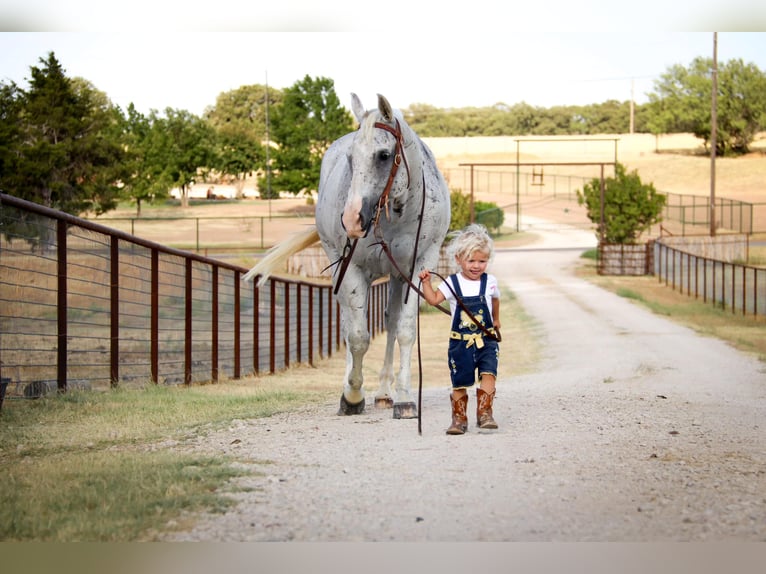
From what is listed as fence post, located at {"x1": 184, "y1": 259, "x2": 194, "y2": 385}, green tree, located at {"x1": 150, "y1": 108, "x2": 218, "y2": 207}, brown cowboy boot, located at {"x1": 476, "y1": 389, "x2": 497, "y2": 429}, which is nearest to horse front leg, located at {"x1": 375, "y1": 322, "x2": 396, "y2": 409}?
brown cowboy boot, located at {"x1": 476, "y1": 389, "x2": 497, "y2": 429}

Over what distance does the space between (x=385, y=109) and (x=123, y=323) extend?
1475 cm

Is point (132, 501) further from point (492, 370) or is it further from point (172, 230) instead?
point (172, 230)

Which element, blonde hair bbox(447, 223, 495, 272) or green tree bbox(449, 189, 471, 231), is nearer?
blonde hair bbox(447, 223, 495, 272)

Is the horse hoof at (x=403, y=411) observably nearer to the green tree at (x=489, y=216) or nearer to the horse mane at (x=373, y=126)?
the horse mane at (x=373, y=126)

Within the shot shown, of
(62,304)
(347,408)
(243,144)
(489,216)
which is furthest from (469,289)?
(243,144)

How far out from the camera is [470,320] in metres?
6.26

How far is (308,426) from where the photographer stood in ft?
22.5

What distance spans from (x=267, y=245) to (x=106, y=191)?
11217 millimetres

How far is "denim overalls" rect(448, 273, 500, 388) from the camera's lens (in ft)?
20.4

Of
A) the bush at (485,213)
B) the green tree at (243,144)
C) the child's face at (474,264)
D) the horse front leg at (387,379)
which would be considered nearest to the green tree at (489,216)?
the bush at (485,213)

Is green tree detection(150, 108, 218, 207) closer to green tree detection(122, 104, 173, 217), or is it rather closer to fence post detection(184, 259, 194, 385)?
green tree detection(122, 104, 173, 217)

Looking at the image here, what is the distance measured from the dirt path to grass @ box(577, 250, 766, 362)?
29.3ft

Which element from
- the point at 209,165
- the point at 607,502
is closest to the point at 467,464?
the point at 607,502

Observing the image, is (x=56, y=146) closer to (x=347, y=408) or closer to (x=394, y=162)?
(x=347, y=408)
